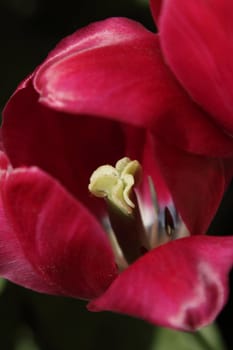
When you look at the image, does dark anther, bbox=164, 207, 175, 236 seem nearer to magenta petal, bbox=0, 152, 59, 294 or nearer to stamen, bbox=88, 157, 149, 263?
stamen, bbox=88, 157, 149, 263

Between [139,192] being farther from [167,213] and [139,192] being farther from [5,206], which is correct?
[5,206]

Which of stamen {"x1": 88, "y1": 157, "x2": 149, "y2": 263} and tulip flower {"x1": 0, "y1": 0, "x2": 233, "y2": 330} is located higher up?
tulip flower {"x1": 0, "y1": 0, "x2": 233, "y2": 330}

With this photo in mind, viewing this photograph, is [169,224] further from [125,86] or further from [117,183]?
[125,86]

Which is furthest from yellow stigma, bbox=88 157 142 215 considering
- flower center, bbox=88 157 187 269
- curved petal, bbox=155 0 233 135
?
curved petal, bbox=155 0 233 135

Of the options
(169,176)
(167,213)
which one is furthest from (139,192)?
(169,176)

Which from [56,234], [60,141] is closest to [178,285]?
[56,234]

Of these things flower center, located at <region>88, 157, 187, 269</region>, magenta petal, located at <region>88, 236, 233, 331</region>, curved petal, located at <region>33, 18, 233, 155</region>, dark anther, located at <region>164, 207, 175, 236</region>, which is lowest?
dark anther, located at <region>164, 207, 175, 236</region>

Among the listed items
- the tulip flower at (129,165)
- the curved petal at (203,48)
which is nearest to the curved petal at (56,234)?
the tulip flower at (129,165)
